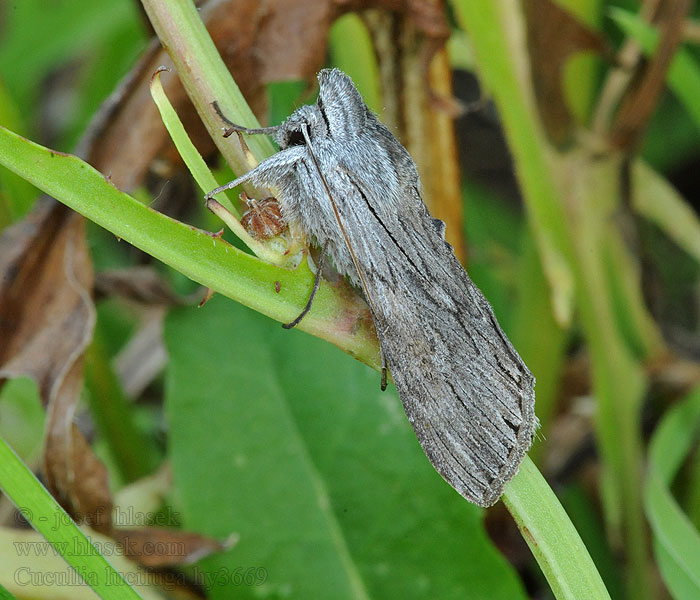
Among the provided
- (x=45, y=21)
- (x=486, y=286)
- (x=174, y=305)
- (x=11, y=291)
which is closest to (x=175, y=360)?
(x=174, y=305)

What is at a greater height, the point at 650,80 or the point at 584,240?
the point at 650,80

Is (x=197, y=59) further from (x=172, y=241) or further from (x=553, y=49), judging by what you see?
(x=553, y=49)

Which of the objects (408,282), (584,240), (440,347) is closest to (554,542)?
(440,347)

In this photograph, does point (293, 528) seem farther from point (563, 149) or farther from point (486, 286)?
point (563, 149)

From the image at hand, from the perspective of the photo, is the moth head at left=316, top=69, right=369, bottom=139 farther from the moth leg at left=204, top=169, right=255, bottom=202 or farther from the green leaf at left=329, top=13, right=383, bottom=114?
the green leaf at left=329, top=13, right=383, bottom=114

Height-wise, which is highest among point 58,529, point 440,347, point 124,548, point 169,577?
point 440,347

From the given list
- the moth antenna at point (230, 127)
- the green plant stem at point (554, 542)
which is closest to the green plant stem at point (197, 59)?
the moth antenna at point (230, 127)

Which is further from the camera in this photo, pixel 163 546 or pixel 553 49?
pixel 553 49
